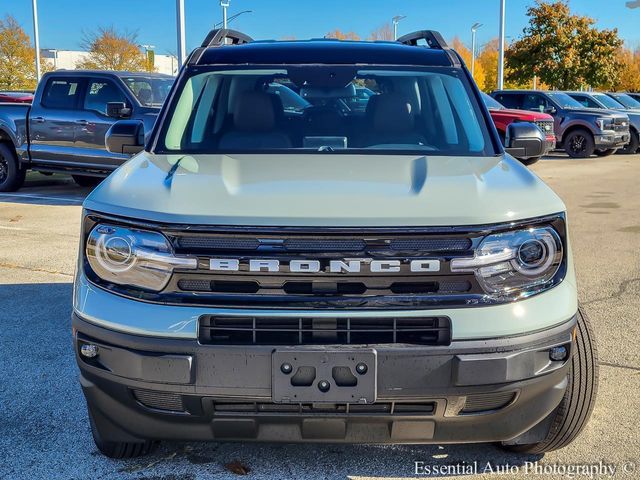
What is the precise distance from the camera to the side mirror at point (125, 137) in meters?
4.16

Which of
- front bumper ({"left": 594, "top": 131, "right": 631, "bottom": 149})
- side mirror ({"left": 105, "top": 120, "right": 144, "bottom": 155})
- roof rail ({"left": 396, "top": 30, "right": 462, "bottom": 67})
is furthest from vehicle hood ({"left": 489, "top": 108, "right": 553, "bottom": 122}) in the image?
side mirror ({"left": 105, "top": 120, "right": 144, "bottom": 155})

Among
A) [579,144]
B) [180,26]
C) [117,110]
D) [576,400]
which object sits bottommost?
[576,400]

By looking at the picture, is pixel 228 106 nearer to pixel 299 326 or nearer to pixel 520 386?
pixel 299 326

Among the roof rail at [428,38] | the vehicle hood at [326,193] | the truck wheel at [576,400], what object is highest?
the roof rail at [428,38]

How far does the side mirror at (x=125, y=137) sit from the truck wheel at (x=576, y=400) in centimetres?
261

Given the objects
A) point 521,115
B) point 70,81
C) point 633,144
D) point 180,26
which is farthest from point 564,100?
point 70,81

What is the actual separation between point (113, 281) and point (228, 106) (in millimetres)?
1655

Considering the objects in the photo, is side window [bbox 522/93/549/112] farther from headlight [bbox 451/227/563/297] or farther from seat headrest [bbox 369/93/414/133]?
headlight [bbox 451/227/563/297]

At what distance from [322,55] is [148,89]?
7.71m

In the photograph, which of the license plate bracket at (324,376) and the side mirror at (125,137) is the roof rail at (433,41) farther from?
the license plate bracket at (324,376)

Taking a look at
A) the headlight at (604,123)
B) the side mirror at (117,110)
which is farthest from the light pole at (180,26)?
the headlight at (604,123)

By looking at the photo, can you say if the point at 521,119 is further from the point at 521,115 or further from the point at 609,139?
the point at 609,139

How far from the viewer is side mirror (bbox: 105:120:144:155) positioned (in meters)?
4.16

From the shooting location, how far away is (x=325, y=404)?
95.6 inches
